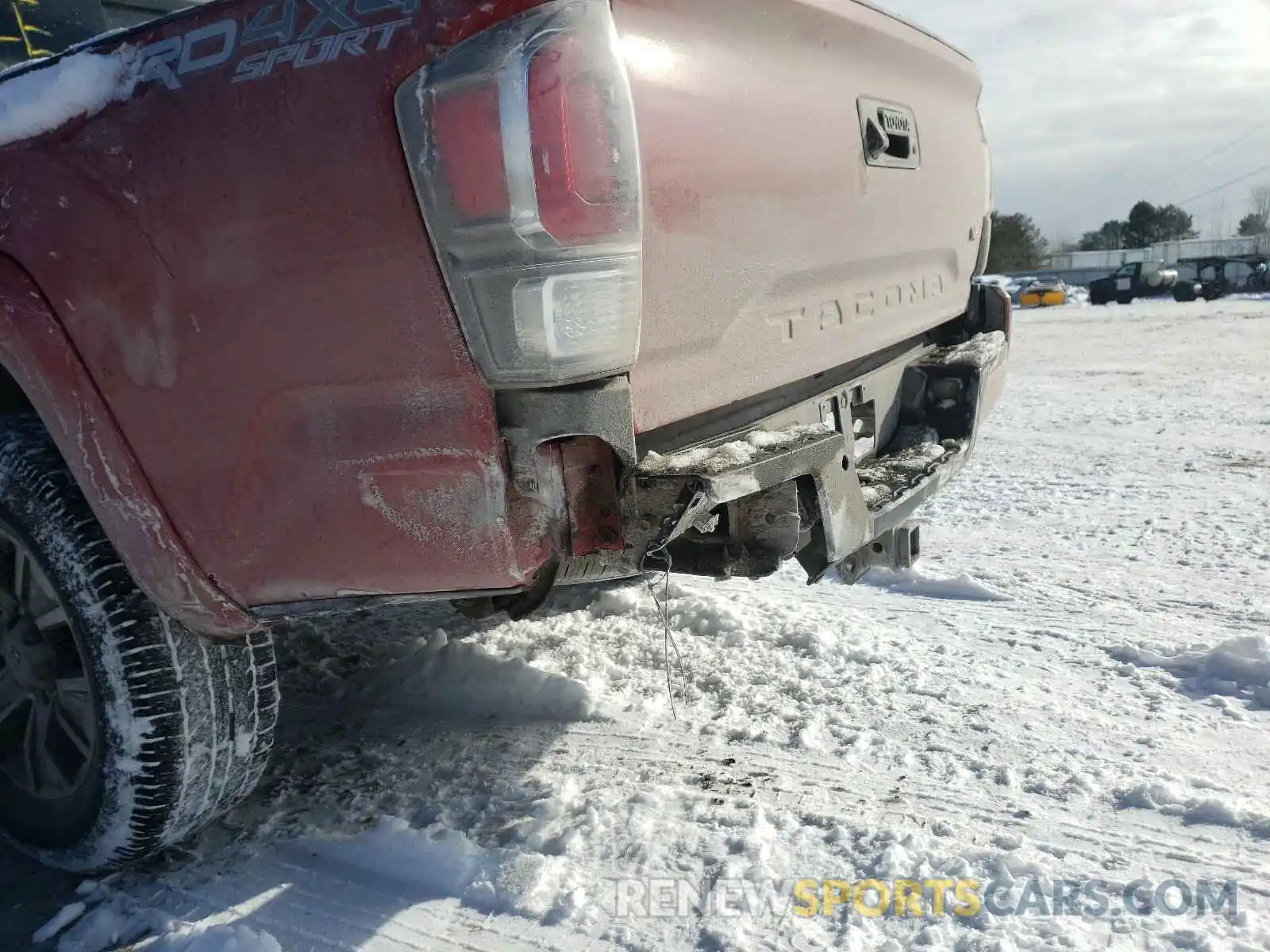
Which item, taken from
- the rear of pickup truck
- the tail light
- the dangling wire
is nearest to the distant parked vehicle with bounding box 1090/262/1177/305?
the dangling wire

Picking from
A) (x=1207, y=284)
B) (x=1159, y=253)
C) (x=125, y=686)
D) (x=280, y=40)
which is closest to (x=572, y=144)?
(x=280, y=40)

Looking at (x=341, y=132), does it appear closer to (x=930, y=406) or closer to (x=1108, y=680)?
(x=930, y=406)

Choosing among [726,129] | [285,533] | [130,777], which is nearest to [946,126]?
[726,129]

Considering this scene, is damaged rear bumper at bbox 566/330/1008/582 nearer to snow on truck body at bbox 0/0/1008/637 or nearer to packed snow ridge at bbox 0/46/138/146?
snow on truck body at bbox 0/0/1008/637

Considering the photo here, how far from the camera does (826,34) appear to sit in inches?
90.4

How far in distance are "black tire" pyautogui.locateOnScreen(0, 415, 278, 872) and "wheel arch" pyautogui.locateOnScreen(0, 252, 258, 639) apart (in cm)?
11

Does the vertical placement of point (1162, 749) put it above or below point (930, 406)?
below

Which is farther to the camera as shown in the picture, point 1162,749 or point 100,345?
point 1162,749

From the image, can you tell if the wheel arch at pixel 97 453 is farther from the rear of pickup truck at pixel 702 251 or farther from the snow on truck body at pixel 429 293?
the rear of pickup truck at pixel 702 251

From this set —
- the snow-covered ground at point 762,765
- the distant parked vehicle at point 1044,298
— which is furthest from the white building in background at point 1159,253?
the snow-covered ground at point 762,765

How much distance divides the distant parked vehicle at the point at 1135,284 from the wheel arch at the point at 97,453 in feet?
Answer: 108

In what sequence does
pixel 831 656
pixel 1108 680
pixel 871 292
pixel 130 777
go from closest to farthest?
pixel 130 777 → pixel 871 292 → pixel 1108 680 → pixel 831 656

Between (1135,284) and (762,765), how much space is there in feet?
107

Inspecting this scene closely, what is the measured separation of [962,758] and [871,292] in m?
1.33
